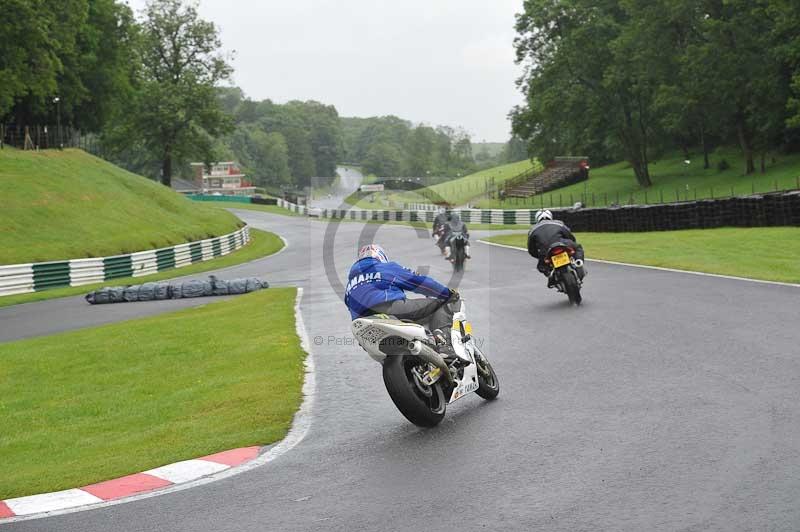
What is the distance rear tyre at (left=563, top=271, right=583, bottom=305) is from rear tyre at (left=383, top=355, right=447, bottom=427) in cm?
776

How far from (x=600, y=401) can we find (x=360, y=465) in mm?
2712

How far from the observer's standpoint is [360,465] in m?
6.81

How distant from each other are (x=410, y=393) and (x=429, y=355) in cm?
40

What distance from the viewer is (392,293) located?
8.20m

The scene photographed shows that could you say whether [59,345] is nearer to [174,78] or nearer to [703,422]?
[703,422]

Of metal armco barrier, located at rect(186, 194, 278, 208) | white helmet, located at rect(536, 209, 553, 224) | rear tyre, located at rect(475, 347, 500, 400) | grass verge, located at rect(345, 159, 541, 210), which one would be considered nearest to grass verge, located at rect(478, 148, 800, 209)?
grass verge, located at rect(345, 159, 541, 210)

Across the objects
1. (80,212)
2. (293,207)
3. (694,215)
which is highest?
(293,207)

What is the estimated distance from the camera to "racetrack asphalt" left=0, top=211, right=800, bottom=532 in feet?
18.0

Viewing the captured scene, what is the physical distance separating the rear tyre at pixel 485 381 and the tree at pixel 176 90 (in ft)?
239

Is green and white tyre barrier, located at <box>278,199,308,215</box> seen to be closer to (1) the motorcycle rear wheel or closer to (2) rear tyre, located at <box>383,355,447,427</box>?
(1) the motorcycle rear wheel

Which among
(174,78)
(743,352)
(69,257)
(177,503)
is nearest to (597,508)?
(177,503)

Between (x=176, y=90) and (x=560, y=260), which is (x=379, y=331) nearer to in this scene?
(x=560, y=260)

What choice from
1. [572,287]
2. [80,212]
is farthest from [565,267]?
[80,212]

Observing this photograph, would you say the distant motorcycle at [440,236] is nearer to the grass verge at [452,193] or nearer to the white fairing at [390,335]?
the white fairing at [390,335]
